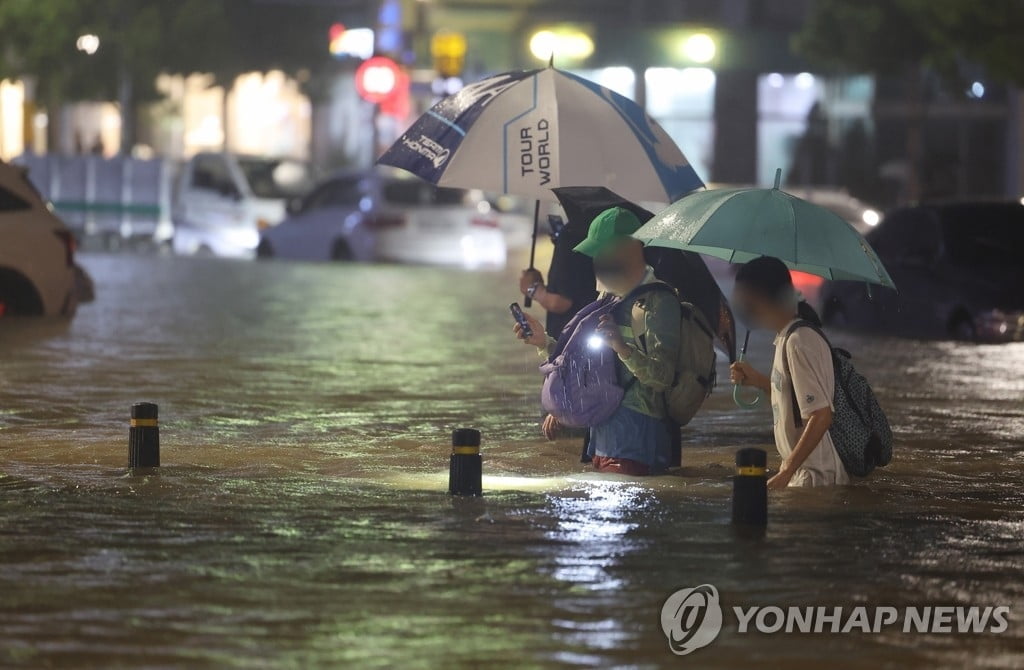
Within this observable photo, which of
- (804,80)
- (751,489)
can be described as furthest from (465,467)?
(804,80)

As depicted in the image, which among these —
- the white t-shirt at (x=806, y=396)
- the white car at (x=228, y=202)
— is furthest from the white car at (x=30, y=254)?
the white car at (x=228, y=202)

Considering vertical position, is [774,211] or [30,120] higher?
[30,120]

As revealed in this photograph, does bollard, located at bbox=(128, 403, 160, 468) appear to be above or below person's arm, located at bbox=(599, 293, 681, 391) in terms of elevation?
below

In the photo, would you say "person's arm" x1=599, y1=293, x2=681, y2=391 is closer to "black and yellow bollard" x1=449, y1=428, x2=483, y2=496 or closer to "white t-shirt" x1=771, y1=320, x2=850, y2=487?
"white t-shirt" x1=771, y1=320, x2=850, y2=487

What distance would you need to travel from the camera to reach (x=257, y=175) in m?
33.4

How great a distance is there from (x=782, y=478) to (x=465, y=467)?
138 cm

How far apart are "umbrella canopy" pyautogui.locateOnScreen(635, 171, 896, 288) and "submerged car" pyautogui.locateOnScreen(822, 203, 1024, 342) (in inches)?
355

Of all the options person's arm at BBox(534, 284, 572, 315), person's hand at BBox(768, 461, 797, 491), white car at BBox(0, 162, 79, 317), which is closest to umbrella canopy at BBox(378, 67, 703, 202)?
person's arm at BBox(534, 284, 572, 315)

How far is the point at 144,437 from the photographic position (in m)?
9.66

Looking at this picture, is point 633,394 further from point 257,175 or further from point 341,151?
point 341,151

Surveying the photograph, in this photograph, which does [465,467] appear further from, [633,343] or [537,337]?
[537,337]

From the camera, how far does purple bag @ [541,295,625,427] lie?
31.5ft

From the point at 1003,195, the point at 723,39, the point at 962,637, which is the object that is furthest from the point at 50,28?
the point at 962,637

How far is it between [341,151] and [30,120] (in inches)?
592
